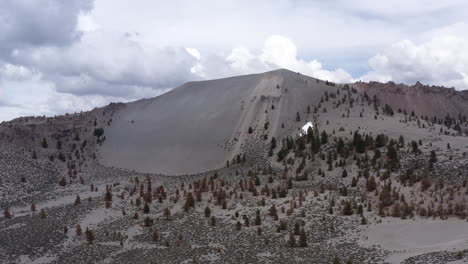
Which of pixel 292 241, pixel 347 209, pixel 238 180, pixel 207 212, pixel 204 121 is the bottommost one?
pixel 292 241

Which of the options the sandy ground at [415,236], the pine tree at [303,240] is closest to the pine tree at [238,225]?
the pine tree at [303,240]

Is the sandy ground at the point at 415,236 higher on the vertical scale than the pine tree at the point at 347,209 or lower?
lower

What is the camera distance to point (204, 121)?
5000cm

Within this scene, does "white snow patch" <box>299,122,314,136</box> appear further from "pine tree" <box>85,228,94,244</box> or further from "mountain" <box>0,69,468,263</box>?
"pine tree" <box>85,228,94,244</box>

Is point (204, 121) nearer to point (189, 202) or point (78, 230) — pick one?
point (189, 202)

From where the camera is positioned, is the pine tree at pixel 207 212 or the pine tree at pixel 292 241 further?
the pine tree at pixel 207 212

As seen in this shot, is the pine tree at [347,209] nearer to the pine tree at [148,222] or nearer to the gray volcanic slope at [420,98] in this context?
the pine tree at [148,222]

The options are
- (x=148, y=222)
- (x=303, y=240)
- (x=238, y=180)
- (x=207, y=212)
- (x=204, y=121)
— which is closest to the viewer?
(x=303, y=240)

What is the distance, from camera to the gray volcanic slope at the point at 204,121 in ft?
145

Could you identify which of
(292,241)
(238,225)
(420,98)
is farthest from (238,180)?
(420,98)

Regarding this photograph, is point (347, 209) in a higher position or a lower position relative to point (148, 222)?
higher

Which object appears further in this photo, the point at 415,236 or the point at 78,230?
the point at 78,230

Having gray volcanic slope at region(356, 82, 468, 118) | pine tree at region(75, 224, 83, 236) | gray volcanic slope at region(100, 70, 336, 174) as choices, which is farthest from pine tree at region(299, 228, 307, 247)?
gray volcanic slope at region(356, 82, 468, 118)

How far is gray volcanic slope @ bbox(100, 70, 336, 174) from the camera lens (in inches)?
1745
